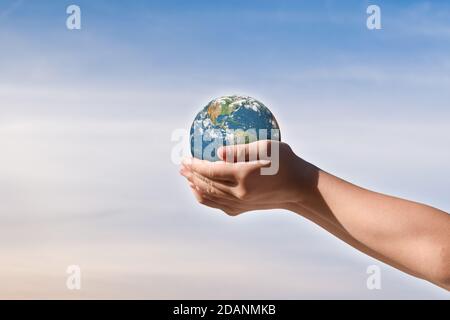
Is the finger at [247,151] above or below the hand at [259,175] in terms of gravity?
above

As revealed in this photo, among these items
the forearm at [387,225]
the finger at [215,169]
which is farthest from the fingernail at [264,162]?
the forearm at [387,225]

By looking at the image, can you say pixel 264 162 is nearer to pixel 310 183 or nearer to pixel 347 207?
→ pixel 310 183

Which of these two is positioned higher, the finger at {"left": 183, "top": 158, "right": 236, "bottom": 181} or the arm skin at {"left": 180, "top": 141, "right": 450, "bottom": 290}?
the finger at {"left": 183, "top": 158, "right": 236, "bottom": 181}

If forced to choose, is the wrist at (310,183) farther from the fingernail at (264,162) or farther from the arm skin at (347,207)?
the fingernail at (264,162)

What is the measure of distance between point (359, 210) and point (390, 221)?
19 centimetres

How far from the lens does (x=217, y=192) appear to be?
396cm

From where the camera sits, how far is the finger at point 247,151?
3463 millimetres

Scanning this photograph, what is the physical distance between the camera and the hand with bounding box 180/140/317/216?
11.5ft

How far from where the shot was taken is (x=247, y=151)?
350cm

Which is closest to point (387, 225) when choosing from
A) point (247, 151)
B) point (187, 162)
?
point (247, 151)

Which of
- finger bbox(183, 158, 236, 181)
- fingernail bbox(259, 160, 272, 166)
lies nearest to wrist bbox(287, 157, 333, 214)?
fingernail bbox(259, 160, 272, 166)

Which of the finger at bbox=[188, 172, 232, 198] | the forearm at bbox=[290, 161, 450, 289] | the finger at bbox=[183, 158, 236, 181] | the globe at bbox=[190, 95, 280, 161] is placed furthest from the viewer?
the globe at bbox=[190, 95, 280, 161]

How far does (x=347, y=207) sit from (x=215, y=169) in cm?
84

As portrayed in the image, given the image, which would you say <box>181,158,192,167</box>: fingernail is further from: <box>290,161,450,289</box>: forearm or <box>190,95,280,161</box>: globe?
<box>290,161,450,289</box>: forearm
